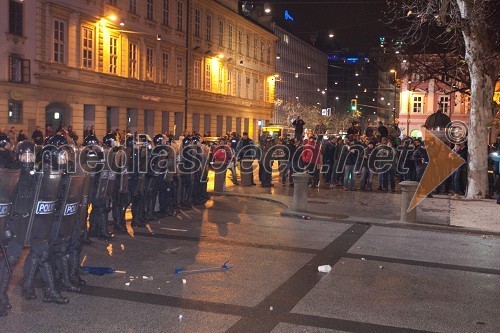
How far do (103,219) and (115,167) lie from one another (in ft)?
3.30

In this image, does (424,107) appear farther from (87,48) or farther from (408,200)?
(408,200)

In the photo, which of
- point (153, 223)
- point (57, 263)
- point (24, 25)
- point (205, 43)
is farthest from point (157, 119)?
point (57, 263)

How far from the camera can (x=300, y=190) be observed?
14445mm

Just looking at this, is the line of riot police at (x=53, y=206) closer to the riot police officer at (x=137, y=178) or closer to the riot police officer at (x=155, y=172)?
the riot police officer at (x=137, y=178)

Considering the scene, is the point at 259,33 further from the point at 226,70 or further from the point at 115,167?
the point at 115,167

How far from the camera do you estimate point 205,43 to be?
49562 millimetres

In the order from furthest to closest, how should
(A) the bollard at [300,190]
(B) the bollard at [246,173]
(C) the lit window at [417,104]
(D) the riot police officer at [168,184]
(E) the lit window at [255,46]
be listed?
(C) the lit window at [417,104], (E) the lit window at [255,46], (B) the bollard at [246,173], (A) the bollard at [300,190], (D) the riot police officer at [168,184]

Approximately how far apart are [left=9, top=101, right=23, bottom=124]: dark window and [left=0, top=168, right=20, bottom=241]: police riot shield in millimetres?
24888

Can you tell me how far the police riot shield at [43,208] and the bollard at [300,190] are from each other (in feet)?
28.6

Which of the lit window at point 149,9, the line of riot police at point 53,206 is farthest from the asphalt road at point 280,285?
the lit window at point 149,9

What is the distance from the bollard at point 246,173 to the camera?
2127cm

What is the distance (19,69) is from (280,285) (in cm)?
2538

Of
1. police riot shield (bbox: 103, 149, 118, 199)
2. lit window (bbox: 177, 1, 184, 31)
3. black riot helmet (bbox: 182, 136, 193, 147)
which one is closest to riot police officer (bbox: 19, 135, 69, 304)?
police riot shield (bbox: 103, 149, 118, 199)

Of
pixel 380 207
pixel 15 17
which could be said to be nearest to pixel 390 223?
pixel 380 207
